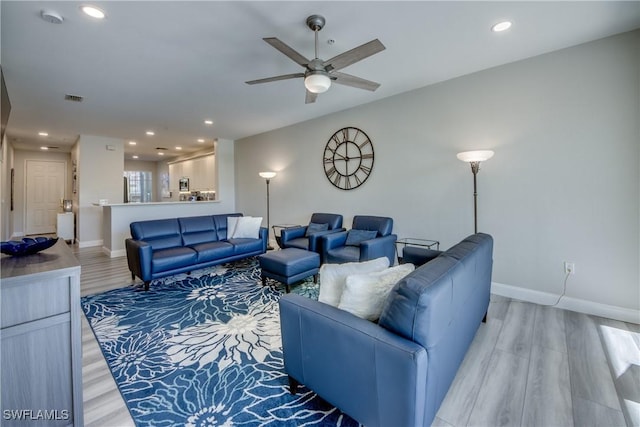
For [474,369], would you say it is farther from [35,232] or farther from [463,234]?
[35,232]

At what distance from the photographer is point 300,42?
262cm

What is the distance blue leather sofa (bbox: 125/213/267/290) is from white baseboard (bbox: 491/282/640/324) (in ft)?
11.4

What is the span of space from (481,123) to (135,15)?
3640 mm

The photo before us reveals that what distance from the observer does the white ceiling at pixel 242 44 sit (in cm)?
217

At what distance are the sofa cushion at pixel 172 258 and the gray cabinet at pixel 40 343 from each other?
6.91ft

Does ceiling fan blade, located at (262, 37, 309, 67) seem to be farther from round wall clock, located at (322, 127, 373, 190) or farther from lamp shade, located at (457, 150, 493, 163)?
round wall clock, located at (322, 127, 373, 190)

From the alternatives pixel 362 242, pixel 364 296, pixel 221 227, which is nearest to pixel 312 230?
pixel 362 242

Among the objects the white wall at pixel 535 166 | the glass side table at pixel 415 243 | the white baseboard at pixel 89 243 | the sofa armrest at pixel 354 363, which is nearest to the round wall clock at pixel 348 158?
the white wall at pixel 535 166

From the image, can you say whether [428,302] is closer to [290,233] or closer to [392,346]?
Answer: [392,346]

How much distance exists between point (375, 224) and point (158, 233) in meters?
3.21

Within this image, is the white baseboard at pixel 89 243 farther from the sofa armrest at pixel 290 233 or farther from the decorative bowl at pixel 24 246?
the decorative bowl at pixel 24 246

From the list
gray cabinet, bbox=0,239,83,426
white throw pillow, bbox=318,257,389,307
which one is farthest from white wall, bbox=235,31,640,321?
gray cabinet, bbox=0,239,83,426

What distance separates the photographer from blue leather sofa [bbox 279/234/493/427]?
1.13 m

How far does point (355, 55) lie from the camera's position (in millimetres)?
2158
